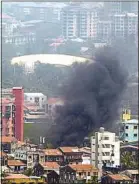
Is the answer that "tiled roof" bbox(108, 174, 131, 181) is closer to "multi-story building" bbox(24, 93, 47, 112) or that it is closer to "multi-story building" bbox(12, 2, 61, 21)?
"multi-story building" bbox(24, 93, 47, 112)

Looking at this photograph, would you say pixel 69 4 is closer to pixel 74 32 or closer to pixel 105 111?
pixel 74 32

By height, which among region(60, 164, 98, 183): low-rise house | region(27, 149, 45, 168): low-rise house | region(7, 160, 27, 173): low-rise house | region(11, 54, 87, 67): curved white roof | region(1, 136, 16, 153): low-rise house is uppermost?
region(11, 54, 87, 67): curved white roof

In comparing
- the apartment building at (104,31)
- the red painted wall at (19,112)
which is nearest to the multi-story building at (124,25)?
the apartment building at (104,31)

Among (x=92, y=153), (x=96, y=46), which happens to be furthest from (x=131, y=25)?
(x=92, y=153)

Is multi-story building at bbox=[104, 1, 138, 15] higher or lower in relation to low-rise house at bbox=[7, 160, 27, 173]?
higher

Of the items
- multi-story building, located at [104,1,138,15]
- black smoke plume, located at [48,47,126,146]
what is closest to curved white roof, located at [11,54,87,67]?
black smoke plume, located at [48,47,126,146]

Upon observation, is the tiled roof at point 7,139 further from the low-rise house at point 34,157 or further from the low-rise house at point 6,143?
the low-rise house at point 34,157

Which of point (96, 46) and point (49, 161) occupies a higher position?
point (96, 46)
